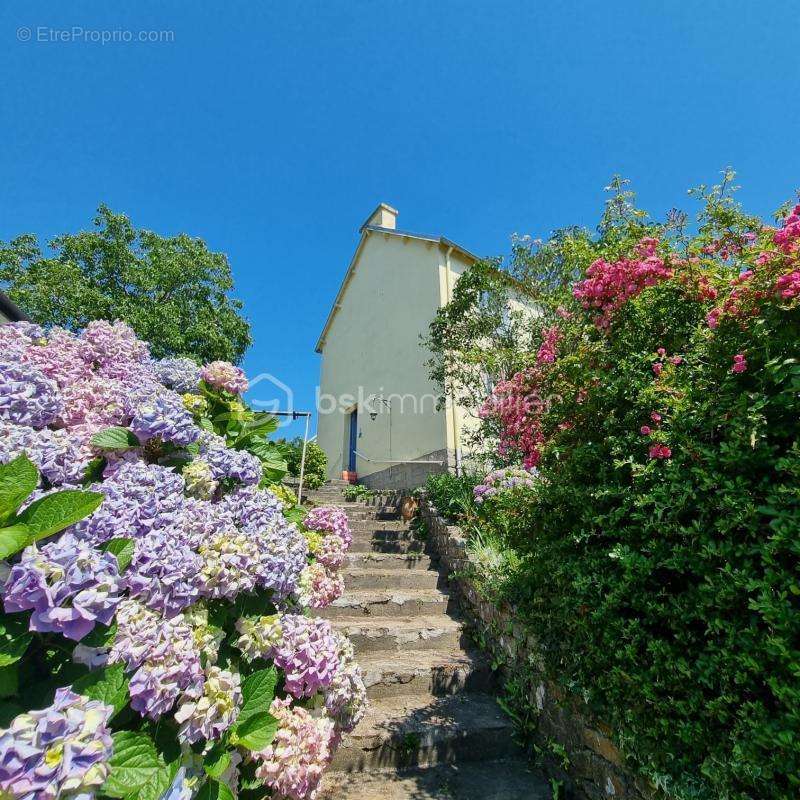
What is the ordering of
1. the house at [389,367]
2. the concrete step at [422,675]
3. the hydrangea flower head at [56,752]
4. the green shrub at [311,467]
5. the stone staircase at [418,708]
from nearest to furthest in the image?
1. the hydrangea flower head at [56,752]
2. the stone staircase at [418,708]
3. the concrete step at [422,675]
4. the green shrub at [311,467]
5. the house at [389,367]

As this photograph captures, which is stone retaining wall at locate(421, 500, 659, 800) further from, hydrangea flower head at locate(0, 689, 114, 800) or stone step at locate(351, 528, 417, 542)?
hydrangea flower head at locate(0, 689, 114, 800)

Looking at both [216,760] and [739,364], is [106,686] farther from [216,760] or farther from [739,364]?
[739,364]

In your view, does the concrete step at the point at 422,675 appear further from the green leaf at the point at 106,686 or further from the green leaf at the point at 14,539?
the green leaf at the point at 14,539

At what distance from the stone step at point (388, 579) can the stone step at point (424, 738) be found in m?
1.67

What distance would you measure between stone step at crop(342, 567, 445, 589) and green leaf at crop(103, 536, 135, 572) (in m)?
4.14

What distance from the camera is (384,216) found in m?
12.9

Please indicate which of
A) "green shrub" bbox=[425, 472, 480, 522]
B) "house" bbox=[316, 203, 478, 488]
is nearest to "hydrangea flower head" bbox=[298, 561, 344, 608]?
"green shrub" bbox=[425, 472, 480, 522]

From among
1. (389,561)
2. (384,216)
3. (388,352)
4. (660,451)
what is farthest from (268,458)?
(384,216)

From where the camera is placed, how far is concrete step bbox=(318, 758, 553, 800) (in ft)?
8.71

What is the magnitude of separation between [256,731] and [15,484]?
3.20 ft

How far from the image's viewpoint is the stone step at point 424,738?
2.91 m

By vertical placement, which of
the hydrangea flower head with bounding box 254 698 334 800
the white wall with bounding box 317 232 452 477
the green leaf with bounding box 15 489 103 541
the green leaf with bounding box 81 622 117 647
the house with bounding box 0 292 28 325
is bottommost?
the hydrangea flower head with bounding box 254 698 334 800

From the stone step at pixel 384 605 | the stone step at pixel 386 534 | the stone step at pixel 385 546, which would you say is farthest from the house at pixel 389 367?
the stone step at pixel 384 605

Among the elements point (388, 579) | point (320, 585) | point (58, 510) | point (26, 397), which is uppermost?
point (26, 397)
